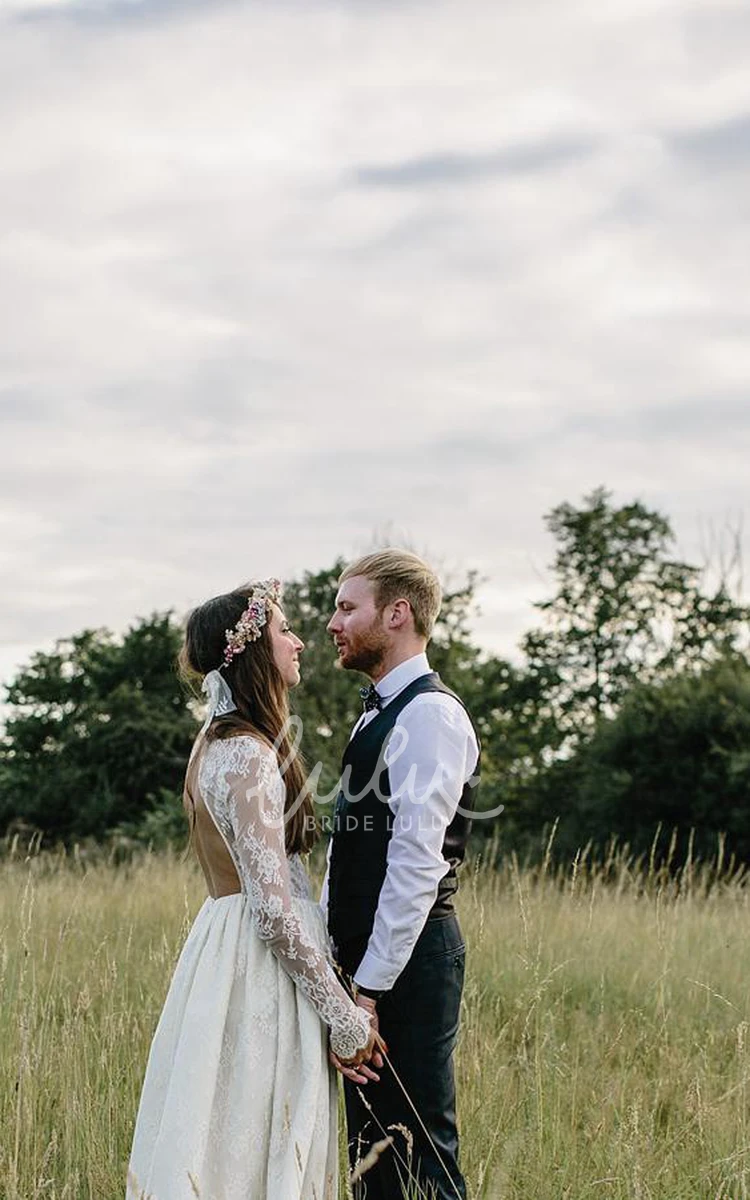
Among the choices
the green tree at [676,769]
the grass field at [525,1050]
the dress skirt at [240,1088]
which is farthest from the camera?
the green tree at [676,769]

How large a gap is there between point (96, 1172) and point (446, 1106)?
122cm

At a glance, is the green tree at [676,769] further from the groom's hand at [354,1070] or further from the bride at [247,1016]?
the bride at [247,1016]

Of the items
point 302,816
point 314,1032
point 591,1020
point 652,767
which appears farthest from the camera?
point 652,767

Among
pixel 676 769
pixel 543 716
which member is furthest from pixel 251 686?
pixel 543 716

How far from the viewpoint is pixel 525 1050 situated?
5051mm

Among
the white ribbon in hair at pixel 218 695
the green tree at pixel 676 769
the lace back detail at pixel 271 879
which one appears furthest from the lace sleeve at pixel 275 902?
the green tree at pixel 676 769

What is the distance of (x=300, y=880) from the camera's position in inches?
147

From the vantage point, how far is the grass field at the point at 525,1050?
4180 millimetres

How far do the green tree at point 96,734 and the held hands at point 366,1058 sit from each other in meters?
14.6

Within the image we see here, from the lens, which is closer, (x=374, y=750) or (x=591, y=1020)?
(x=374, y=750)

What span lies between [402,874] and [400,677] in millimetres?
607

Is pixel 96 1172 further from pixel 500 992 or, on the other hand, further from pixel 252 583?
pixel 500 992

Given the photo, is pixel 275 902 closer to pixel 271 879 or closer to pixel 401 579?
pixel 271 879

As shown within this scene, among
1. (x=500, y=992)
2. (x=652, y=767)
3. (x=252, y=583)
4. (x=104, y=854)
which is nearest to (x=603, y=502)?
(x=652, y=767)
